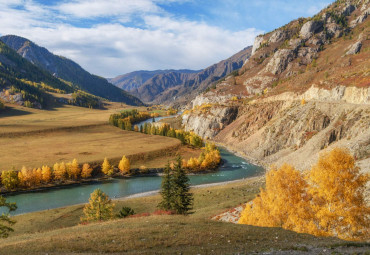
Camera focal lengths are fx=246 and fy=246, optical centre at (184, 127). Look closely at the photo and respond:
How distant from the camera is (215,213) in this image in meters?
48.7

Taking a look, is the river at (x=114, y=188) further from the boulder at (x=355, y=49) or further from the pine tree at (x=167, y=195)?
the boulder at (x=355, y=49)

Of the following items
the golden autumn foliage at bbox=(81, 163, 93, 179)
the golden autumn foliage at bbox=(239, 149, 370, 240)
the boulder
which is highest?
the boulder

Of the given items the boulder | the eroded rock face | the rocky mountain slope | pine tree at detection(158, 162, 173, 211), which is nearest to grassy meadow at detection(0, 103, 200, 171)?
the eroded rock face

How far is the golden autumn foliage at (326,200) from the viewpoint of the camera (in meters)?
24.9

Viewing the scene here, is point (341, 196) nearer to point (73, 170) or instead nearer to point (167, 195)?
point (167, 195)

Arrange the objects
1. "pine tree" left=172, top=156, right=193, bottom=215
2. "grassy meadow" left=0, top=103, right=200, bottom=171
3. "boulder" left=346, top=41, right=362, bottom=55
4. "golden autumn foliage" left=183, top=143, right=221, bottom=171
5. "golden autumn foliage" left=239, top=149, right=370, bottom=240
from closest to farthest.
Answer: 1. "golden autumn foliage" left=239, top=149, right=370, bottom=240
2. "pine tree" left=172, top=156, right=193, bottom=215
3. "golden autumn foliage" left=183, top=143, right=221, bottom=171
4. "grassy meadow" left=0, top=103, right=200, bottom=171
5. "boulder" left=346, top=41, right=362, bottom=55

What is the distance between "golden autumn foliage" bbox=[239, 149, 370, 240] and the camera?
81.8 feet

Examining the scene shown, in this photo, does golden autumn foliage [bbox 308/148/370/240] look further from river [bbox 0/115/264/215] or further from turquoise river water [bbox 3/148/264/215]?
turquoise river water [bbox 3/148/264/215]

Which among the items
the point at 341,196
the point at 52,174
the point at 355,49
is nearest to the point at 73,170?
the point at 52,174

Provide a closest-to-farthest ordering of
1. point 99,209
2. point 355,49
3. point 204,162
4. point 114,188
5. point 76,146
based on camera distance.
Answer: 1. point 99,209
2. point 114,188
3. point 204,162
4. point 76,146
5. point 355,49

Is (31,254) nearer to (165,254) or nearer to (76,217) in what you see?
(165,254)

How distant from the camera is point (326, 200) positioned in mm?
26062

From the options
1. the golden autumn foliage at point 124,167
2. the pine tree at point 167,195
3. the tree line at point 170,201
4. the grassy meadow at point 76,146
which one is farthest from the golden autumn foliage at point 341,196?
the grassy meadow at point 76,146

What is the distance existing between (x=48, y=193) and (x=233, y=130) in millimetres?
112886
